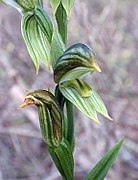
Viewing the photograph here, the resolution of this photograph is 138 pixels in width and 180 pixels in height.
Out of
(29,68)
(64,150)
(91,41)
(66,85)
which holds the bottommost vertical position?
(29,68)

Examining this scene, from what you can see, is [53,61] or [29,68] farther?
[29,68]

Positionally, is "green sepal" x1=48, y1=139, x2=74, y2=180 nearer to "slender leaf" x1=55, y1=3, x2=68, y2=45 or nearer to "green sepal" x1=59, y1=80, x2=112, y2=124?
"green sepal" x1=59, y1=80, x2=112, y2=124

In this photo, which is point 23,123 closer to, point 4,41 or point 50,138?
point 4,41

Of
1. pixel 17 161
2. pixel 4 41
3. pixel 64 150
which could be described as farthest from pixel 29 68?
pixel 64 150

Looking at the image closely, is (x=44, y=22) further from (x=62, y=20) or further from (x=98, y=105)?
(x=98, y=105)

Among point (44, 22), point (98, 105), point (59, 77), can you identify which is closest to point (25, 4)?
point (44, 22)

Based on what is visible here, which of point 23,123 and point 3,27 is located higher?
point 3,27
